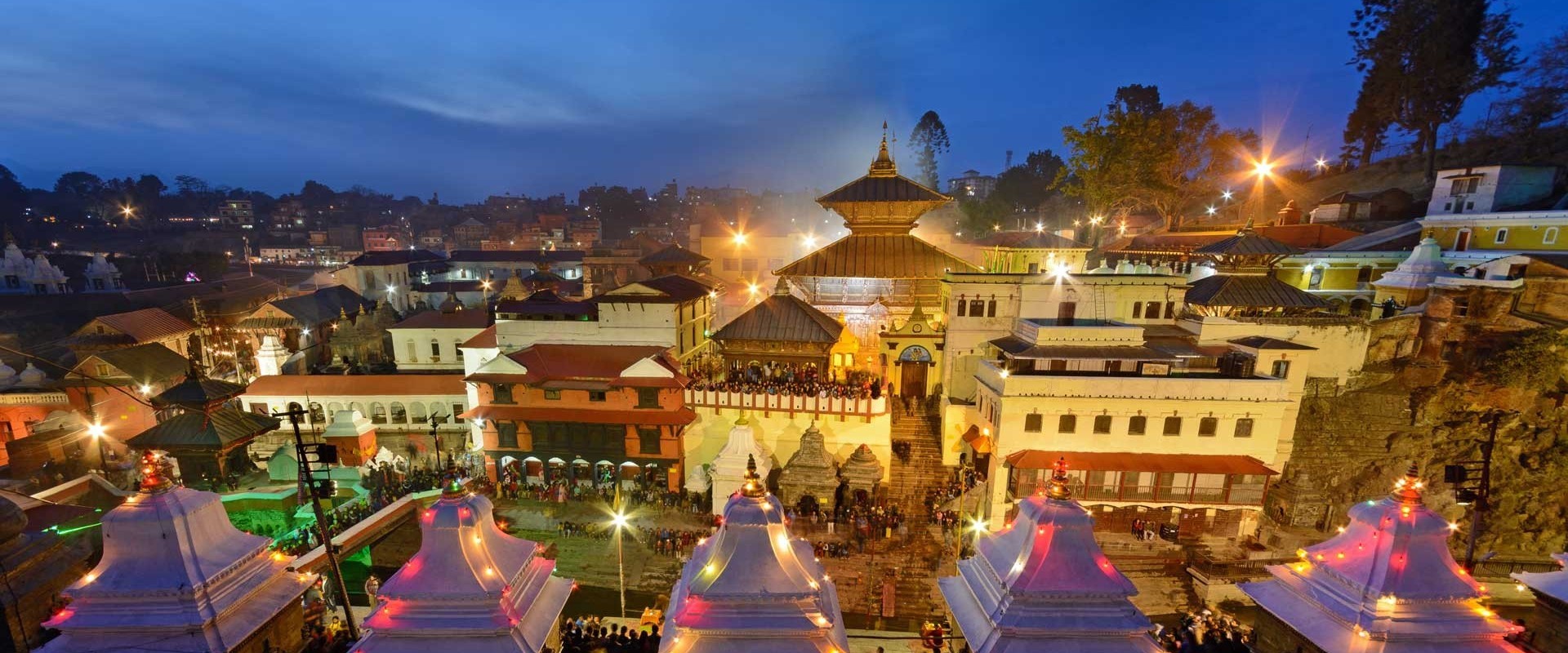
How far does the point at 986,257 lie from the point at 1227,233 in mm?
16938

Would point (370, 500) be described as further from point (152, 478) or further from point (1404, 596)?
point (1404, 596)

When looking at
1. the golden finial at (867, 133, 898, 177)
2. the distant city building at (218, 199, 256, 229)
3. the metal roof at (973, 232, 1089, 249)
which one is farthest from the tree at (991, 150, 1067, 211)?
the distant city building at (218, 199, 256, 229)

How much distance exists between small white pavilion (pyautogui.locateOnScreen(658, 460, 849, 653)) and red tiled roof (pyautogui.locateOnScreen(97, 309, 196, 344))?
44.0m

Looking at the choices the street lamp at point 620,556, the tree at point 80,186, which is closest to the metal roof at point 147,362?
the street lamp at point 620,556

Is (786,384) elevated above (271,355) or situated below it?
above

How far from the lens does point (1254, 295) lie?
24438 mm

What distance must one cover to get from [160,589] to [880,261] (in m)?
26.6

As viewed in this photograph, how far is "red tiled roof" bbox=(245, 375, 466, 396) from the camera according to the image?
91.0ft

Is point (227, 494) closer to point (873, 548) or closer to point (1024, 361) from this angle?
point (873, 548)

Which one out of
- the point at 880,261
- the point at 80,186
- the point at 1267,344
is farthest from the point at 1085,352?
the point at 80,186

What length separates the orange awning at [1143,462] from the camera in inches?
771

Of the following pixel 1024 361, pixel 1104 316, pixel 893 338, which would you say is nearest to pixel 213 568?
pixel 1024 361

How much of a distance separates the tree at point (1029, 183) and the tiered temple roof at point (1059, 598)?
6528 centimetres

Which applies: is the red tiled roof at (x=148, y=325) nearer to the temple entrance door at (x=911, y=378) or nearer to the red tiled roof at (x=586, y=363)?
the red tiled roof at (x=586, y=363)
